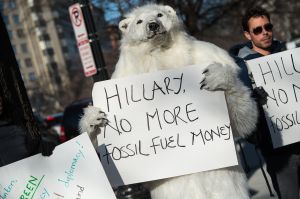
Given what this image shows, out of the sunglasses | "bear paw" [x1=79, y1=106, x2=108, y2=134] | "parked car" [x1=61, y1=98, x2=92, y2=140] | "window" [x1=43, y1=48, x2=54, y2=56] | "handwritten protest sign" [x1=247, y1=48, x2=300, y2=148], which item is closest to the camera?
"bear paw" [x1=79, y1=106, x2=108, y2=134]

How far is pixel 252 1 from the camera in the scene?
972 centimetres

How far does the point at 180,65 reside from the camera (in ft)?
9.80

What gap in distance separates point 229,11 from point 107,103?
24.9ft

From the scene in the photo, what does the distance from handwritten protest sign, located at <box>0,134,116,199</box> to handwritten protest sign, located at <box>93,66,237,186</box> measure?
0.18m

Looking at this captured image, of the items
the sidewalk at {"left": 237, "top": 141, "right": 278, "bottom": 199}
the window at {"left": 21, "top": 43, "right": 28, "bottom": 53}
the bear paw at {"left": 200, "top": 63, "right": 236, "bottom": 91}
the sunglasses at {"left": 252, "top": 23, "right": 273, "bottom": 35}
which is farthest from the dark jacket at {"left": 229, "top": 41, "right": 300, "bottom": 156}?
the window at {"left": 21, "top": 43, "right": 28, "bottom": 53}

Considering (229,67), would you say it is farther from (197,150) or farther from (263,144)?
(263,144)

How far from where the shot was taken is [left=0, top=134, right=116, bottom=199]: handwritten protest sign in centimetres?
279

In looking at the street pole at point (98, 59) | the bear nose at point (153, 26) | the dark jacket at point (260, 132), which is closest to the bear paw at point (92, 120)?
the bear nose at point (153, 26)

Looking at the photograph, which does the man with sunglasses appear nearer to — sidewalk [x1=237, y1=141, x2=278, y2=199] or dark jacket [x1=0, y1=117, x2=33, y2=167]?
dark jacket [x1=0, y1=117, x2=33, y2=167]

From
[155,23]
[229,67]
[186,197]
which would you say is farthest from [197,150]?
[155,23]

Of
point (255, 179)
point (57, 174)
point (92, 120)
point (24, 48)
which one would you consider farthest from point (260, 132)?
point (24, 48)

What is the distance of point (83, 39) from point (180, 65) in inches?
144

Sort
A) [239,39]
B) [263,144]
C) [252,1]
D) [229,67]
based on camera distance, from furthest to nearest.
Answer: [239,39] < [252,1] < [263,144] < [229,67]

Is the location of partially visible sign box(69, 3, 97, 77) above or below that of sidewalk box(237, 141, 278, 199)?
above
